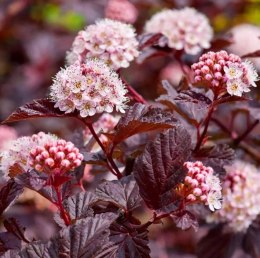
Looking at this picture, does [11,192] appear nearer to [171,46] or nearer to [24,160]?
[24,160]

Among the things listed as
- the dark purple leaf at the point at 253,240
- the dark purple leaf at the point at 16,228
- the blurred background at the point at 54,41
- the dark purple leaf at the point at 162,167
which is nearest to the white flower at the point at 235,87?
the dark purple leaf at the point at 162,167

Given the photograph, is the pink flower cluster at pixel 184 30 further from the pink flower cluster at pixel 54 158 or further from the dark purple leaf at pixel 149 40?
the pink flower cluster at pixel 54 158

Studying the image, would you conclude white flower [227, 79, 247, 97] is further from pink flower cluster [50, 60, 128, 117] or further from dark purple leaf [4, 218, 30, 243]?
dark purple leaf [4, 218, 30, 243]

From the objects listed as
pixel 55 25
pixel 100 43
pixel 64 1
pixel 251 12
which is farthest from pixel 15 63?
pixel 100 43

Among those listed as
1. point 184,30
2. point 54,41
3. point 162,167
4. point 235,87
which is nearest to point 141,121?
point 162,167

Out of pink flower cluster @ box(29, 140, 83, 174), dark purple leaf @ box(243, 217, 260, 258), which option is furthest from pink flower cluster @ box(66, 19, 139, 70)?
dark purple leaf @ box(243, 217, 260, 258)
